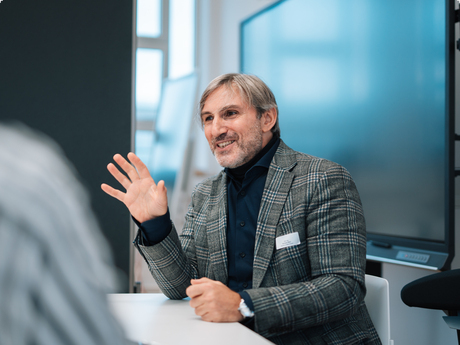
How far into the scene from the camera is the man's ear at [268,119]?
5.04ft

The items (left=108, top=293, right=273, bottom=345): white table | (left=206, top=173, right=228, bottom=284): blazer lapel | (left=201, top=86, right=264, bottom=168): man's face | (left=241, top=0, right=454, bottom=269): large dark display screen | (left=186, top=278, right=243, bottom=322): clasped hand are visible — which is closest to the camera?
(left=108, top=293, right=273, bottom=345): white table

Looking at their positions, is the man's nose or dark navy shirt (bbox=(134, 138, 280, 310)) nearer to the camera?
dark navy shirt (bbox=(134, 138, 280, 310))

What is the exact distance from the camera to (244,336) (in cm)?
84

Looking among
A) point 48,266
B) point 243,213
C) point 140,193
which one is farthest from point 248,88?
point 48,266

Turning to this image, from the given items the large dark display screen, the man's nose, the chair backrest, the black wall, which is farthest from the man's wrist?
the large dark display screen

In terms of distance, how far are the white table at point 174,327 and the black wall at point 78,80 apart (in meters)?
0.35

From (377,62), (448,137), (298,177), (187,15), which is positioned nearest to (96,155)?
(298,177)

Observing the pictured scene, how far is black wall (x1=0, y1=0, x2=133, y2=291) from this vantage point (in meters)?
1.23

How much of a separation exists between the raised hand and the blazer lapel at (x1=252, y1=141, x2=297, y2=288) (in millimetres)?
296

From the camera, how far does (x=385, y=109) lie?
208cm

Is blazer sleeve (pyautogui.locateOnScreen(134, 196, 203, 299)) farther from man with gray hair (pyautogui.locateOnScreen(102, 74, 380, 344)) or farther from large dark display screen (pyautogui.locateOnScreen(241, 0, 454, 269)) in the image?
large dark display screen (pyautogui.locateOnScreen(241, 0, 454, 269))

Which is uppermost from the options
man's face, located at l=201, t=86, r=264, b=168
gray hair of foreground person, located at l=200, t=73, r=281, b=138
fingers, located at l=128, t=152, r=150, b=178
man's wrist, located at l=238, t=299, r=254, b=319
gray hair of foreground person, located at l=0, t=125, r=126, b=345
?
gray hair of foreground person, located at l=200, t=73, r=281, b=138

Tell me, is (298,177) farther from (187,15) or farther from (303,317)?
(187,15)

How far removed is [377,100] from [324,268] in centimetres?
129
